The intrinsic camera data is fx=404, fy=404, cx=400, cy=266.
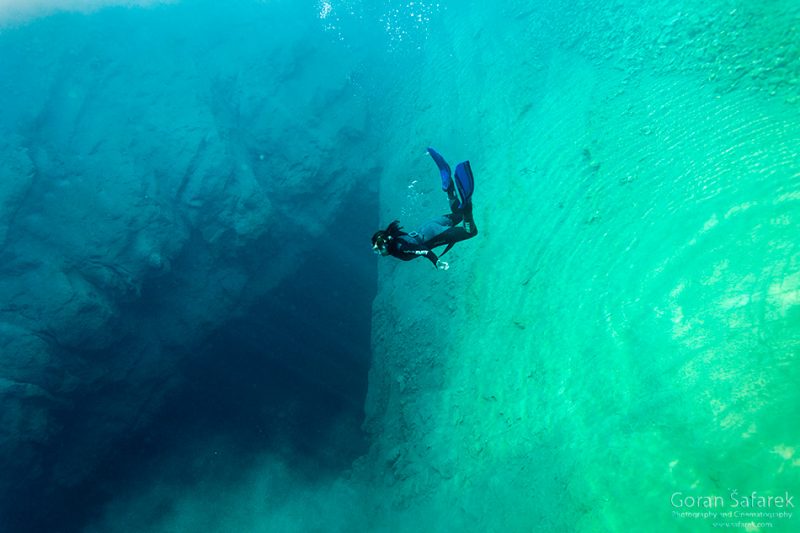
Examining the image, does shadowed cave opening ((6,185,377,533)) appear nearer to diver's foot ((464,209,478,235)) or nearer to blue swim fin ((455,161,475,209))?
diver's foot ((464,209,478,235))

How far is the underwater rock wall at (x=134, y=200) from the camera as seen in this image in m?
6.02

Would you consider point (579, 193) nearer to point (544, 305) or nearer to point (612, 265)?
point (612, 265)

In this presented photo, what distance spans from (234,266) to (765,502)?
7913mm

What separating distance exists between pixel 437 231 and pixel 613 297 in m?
1.95

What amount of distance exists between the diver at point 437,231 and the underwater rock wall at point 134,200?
4.93 m

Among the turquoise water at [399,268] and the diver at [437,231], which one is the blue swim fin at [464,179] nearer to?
the diver at [437,231]

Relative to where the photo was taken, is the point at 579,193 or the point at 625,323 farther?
the point at 579,193

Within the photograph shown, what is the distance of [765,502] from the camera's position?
2.75 meters

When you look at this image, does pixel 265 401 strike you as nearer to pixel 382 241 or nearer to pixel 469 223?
pixel 382 241

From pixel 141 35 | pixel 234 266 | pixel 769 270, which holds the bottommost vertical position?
pixel 769 270

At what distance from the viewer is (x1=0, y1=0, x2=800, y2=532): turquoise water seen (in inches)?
141

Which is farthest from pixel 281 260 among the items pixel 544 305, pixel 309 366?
pixel 544 305

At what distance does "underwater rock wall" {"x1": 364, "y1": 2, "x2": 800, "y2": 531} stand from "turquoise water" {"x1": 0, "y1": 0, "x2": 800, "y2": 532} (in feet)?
0.09

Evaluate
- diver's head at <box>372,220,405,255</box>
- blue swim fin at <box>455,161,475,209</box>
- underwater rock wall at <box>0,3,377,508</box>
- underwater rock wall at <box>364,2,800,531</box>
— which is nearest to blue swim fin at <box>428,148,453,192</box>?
blue swim fin at <box>455,161,475,209</box>
